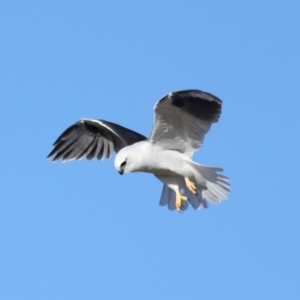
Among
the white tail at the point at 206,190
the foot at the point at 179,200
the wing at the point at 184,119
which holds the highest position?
the wing at the point at 184,119

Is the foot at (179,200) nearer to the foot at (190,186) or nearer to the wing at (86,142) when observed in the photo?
the foot at (190,186)

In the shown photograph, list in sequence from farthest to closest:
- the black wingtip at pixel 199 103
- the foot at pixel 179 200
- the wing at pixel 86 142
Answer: the wing at pixel 86 142 < the foot at pixel 179 200 < the black wingtip at pixel 199 103

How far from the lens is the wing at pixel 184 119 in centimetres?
1164

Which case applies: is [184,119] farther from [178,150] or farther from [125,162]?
[125,162]

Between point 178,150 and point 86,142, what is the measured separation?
1789 millimetres

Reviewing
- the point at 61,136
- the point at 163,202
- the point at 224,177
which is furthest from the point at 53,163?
the point at 224,177

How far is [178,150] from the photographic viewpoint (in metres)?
12.4

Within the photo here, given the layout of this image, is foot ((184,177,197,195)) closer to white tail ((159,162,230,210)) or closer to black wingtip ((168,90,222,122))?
white tail ((159,162,230,210))

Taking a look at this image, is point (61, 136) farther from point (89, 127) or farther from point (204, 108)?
point (204, 108)

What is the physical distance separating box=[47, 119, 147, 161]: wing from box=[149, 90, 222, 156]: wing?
1.34 m

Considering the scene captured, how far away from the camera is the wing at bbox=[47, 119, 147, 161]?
1365 cm

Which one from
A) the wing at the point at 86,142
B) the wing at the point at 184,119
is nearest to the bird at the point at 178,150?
the wing at the point at 184,119

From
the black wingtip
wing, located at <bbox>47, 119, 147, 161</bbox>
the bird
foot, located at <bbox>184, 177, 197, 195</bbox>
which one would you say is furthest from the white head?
wing, located at <bbox>47, 119, 147, 161</bbox>

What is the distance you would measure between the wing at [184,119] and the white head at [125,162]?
333 millimetres
